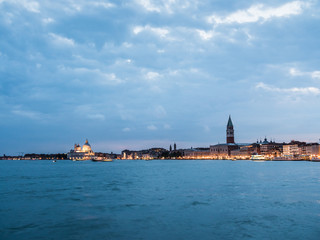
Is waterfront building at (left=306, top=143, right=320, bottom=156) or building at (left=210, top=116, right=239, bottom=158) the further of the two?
building at (left=210, top=116, right=239, bottom=158)

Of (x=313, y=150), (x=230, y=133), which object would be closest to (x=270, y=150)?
(x=230, y=133)

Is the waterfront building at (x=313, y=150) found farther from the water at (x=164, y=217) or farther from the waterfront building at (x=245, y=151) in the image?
the water at (x=164, y=217)

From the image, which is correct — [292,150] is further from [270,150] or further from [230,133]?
[230,133]

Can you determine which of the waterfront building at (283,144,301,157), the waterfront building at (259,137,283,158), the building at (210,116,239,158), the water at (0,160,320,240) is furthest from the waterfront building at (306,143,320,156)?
the water at (0,160,320,240)

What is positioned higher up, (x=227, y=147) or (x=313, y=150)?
(x=227, y=147)

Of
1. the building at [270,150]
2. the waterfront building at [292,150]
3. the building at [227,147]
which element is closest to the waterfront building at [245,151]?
the building at [270,150]

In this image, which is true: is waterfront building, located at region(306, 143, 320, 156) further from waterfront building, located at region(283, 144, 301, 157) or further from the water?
the water

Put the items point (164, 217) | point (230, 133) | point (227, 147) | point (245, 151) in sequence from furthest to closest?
point (230, 133) → point (227, 147) → point (245, 151) → point (164, 217)

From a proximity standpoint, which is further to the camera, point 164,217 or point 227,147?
point 227,147

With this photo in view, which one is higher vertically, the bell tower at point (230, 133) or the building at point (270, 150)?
the bell tower at point (230, 133)

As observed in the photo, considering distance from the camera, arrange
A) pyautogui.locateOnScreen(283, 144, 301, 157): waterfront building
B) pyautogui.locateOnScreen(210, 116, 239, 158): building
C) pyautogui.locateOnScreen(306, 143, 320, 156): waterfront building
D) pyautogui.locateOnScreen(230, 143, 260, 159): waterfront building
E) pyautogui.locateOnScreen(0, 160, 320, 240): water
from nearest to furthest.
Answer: pyautogui.locateOnScreen(0, 160, 320, 240): water
pyautogui.locateOnScreen(306, 143, 320, 156): waterfront building
pyautogui.locateOnScreen(283, 144, 301, 157): waterfront building
pyautogui.locateOnScreen(230, 143, 260, 159): waterfront building
pyautogui.locateOnScreen(210, 116, 239, 158): building

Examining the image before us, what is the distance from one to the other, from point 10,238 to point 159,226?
226 inches

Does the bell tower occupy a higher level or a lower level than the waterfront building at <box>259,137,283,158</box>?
higher

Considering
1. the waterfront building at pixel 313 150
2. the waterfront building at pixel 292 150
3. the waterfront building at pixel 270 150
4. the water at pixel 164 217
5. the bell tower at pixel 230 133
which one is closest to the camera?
the water at pixel 164 217
